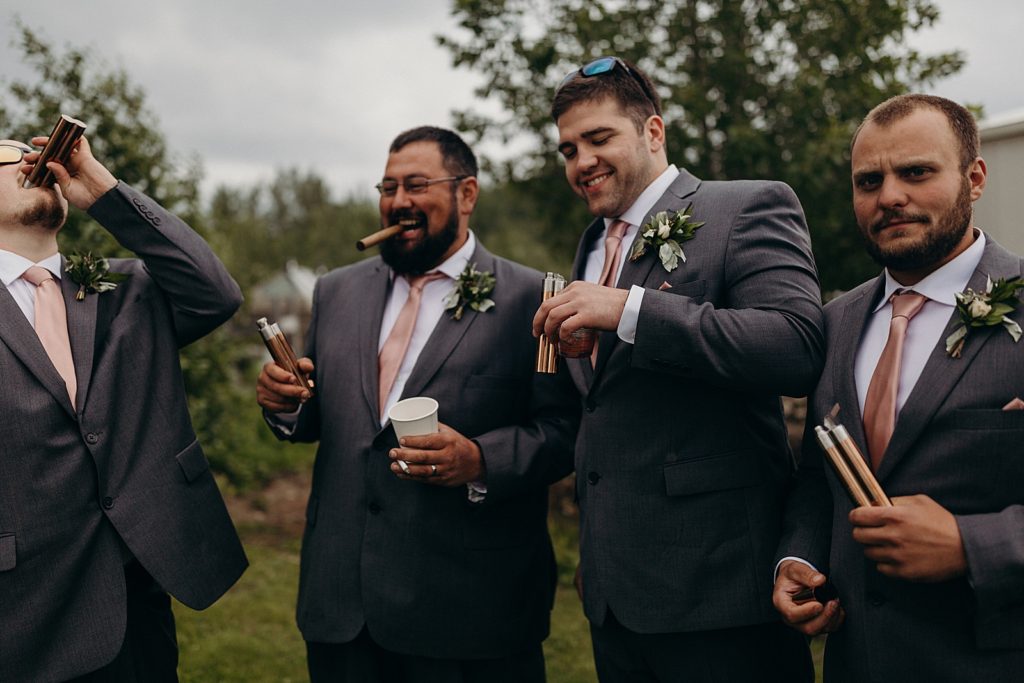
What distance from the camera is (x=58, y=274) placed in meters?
3.61

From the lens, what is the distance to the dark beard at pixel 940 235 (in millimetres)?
2654

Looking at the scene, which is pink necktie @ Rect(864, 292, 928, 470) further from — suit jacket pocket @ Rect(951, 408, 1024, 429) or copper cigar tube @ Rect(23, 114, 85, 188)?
copper cigar tube @ Rect(23, 114, 85, 188)

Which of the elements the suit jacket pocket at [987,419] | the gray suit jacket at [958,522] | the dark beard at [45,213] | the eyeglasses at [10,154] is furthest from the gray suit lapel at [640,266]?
the eyeglasses at [10,154]

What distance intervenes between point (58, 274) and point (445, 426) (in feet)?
5.71

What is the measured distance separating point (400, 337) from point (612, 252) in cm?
117

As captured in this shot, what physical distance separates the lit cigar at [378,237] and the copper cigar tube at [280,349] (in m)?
0.53

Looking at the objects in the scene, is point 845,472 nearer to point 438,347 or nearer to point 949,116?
point 949,116

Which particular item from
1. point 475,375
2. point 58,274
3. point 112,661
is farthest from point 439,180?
point 112,661

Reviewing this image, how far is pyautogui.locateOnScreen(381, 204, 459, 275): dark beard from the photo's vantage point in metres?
4.23

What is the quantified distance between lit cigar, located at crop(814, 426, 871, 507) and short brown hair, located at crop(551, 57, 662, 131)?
1.61 m

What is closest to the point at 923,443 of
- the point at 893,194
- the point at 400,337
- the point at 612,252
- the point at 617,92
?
→ the point at 893,194

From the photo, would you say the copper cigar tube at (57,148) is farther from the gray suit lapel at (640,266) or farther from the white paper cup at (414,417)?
the gray suit lapel at (640,266)

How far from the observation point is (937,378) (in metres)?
2.53

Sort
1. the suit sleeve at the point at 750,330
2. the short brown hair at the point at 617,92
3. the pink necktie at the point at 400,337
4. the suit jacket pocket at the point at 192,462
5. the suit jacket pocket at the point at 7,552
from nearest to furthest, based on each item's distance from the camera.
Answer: the suit sleeve at the point at 750,330 → the suit jacket pocket at the point at 7,552 → the short brown hair at the point at 617,92 → the suit jacket pocket at the point at 192,462 → the pink necktie at the point at 400,337
